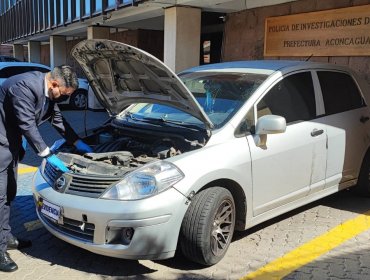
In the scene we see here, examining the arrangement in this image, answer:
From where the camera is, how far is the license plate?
3.75 m

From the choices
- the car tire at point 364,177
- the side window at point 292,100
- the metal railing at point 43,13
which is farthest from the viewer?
the metal railing at point 43,13

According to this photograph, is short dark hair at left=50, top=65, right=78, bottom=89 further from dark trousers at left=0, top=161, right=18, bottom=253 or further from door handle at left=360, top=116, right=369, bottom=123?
door handle at left=360, top=116, right=369, bottom=123

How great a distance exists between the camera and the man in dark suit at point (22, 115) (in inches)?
148

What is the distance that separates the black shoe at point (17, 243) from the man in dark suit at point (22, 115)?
0.14 m

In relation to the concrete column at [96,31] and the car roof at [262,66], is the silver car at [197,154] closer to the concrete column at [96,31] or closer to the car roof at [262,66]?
the car roof at [262,66]

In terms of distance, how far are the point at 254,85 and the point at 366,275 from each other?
1.89 metres

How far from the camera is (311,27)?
8484 mm

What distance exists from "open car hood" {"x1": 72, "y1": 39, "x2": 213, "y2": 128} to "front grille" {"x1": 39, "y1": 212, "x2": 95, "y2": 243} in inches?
50.3

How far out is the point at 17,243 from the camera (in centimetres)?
423

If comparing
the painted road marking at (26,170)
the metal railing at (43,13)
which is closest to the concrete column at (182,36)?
the metal railing at (43,13)

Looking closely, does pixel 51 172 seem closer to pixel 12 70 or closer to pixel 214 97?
pixel 214 97

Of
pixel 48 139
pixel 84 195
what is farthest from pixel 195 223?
pixel 48 139

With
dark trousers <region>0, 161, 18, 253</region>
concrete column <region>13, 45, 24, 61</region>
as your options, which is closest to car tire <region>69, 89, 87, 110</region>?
dark trousers <region>0, 161, 18, 253</region>

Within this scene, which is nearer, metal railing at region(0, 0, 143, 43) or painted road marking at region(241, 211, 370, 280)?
painted road marking at region(241, 211, 370, 280)
